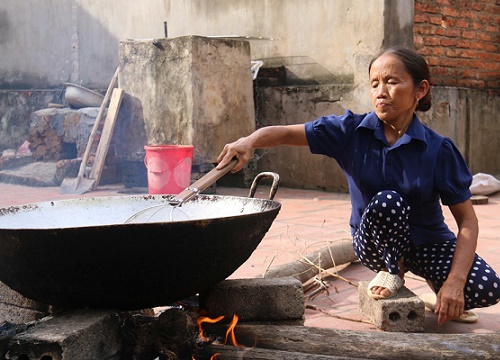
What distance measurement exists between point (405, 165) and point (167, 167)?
148 inches

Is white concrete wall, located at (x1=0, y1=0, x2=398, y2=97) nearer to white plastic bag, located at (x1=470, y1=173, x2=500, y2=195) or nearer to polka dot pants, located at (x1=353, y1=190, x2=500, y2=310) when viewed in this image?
white plastic bag, located at (x1=470, y1=173, x2=500, y2=195)

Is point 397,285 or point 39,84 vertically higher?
point 39,84

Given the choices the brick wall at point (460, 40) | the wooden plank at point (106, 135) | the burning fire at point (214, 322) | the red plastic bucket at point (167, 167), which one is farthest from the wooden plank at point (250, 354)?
the wooden plank at point (106, 135)

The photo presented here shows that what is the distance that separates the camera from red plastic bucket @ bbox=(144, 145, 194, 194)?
608cm

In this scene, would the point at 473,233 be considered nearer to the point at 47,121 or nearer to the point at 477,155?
the point at 477,155

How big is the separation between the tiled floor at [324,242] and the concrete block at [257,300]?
0.39m

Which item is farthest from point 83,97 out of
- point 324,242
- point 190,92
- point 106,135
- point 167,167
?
point 324,242

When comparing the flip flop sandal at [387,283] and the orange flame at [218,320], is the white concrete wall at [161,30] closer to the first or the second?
the flip flop sandal at [387,283]

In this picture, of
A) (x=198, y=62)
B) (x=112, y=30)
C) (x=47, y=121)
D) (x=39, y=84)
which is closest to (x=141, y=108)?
(x=198, y=62)

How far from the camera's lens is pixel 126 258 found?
1.99m

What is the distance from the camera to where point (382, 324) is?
259 cm

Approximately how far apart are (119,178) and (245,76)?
1979 mm

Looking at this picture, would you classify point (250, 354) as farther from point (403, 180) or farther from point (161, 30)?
point (161, 30)

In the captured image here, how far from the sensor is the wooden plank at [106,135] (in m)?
7.26
